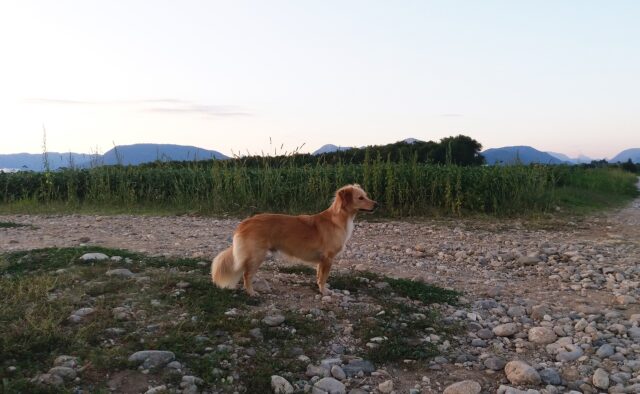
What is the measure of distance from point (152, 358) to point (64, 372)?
58cm

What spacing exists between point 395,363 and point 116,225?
8.49m

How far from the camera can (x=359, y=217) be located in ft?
40.1

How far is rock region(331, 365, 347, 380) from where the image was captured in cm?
398

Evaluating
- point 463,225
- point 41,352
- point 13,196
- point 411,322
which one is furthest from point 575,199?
point 13,196

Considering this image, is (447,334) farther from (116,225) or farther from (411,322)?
(116,225)

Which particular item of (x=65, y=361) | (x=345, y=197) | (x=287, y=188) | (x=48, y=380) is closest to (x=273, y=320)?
(x=65, y=361)

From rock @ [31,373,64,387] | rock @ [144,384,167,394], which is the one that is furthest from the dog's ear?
rock @ [31,373,64,387]

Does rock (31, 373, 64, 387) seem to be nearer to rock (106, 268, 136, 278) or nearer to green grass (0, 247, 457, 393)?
green grass (0, 247, 457, 393)

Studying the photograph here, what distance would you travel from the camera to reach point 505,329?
494 cm

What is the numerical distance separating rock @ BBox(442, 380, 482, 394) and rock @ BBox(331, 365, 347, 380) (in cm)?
74

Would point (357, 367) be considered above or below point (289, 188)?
below

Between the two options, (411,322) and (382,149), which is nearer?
(411,322)

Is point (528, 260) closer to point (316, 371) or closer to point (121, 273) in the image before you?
point (316, 371)

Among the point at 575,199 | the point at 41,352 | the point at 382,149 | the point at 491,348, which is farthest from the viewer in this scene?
the point at 382,149
